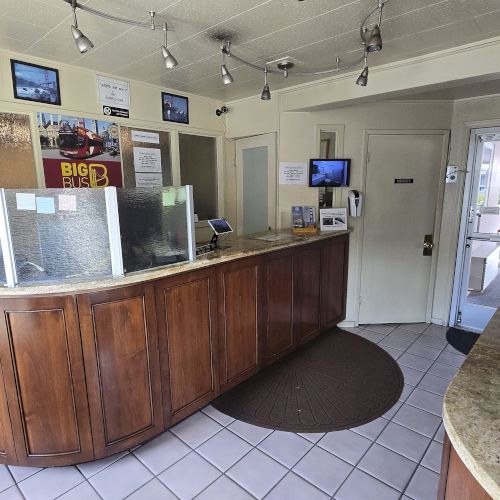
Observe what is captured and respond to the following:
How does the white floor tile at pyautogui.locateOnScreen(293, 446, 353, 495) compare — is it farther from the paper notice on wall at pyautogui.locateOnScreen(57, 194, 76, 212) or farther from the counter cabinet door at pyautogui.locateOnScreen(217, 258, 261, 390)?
the paper notice on wall at pyautogui.locateOnScreen(57, 194, 76, 212)

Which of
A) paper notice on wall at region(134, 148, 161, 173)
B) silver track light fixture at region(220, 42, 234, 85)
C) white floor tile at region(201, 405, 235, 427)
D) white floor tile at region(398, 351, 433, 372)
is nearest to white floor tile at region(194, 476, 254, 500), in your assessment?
white floor tile at region(201, 405, 235, 427)

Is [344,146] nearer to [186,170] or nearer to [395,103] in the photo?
[395,103]

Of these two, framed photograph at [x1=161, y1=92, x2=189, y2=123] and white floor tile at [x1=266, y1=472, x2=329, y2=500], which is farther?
framed photograph at [x1=161, y1=92, x2=189, y2=123]

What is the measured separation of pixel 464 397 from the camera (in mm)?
1001

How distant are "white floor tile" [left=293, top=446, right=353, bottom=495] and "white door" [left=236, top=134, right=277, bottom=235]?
2407mm

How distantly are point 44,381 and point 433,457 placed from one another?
2.24 metres

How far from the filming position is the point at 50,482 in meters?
1.86

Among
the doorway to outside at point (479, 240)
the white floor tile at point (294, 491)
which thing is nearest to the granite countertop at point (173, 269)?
the white floor tile at point (294, 491)

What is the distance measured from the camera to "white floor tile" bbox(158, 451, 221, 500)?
1804 millimetres

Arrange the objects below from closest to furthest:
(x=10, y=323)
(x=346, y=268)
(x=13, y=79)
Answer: (x=10, y=323)
(x=13, y=79)
(x=346, y=268)

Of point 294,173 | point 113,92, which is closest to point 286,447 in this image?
point 294,173

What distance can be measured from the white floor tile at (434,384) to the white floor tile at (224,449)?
1.53 metres

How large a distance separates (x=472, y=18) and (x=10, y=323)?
10.2 feet

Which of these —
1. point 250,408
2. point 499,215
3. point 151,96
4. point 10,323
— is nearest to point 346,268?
point 499,215
